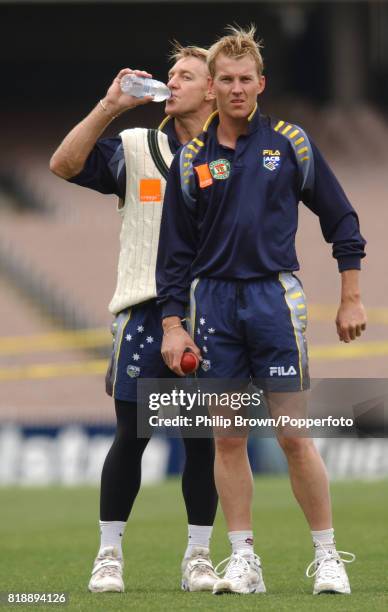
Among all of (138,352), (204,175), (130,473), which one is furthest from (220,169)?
(130,473)

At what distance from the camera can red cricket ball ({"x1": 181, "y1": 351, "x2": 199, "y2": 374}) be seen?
199 inches

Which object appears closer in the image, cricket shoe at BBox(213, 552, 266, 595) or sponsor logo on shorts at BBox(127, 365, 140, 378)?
cricket shoe at BBox(213, 552, 266, 595)

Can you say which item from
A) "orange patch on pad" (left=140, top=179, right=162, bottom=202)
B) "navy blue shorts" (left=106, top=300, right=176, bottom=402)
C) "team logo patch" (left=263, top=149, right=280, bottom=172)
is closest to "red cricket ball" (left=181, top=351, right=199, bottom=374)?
"navy blue shorts" (left=106, top=300, right=176, bottom=402)

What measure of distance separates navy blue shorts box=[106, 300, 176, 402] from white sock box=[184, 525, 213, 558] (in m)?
0.60

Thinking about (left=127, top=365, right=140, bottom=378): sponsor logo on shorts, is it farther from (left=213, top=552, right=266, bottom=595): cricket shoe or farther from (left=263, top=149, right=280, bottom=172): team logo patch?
(left=263, top=149, right=280, bottom=172): team logo patch

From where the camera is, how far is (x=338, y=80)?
82.3 feet

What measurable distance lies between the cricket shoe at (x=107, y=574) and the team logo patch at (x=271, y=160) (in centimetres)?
161

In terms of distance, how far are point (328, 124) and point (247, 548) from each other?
1982 cm

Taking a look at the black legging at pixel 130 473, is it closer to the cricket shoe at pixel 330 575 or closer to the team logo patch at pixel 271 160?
the cricket shoe at pixel 330 575

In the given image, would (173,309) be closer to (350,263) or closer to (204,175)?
(204,175)

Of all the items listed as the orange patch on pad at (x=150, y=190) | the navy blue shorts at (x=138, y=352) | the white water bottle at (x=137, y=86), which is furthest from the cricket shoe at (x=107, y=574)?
the white water bottle at (x=137, y=86)

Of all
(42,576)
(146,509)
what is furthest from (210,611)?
(146,509)

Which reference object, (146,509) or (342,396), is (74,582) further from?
(146,509)

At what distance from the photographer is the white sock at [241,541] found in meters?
5.16
